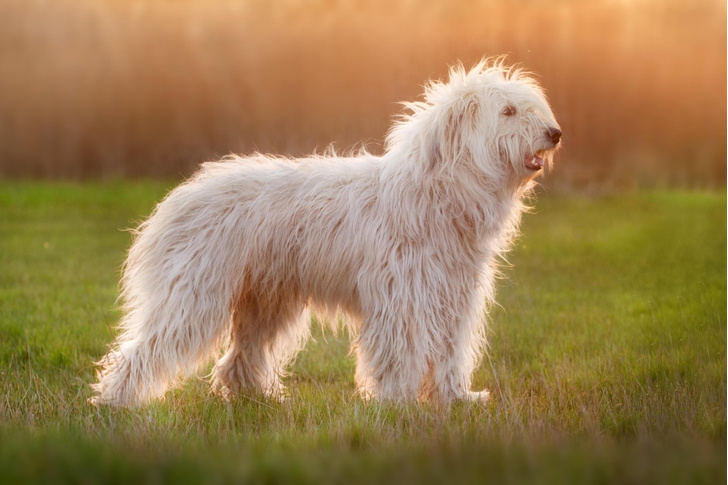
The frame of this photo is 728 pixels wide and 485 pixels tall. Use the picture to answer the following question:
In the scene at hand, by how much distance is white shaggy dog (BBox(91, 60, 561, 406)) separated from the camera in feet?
16.8

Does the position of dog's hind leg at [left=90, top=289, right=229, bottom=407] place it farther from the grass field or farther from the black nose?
the black nose

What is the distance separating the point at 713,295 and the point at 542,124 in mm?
3261

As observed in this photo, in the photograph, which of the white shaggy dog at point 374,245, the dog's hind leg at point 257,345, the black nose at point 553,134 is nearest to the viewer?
the black nose at point 553,134

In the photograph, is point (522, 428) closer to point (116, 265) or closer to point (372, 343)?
point (372, 343)

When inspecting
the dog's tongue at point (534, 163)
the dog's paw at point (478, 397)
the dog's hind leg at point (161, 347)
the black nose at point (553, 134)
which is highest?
the black nose at point (553, 134)

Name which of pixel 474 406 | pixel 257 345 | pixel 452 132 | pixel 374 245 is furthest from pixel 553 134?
pixel 257 345

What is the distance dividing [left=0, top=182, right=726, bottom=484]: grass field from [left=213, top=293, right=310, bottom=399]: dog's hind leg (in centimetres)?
24

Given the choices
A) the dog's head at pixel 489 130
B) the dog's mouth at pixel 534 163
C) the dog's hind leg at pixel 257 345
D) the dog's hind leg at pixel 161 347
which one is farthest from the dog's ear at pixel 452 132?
the dog's hind leg at pixel 161 347

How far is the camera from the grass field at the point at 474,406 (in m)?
2.21

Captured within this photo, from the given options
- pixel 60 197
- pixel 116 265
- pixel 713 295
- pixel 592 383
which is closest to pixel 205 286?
pixel 592 383

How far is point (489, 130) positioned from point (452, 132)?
26 centimetres

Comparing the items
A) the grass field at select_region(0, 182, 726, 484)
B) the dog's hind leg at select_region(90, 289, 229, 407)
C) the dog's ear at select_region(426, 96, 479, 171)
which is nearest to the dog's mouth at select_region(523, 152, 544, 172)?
the dog's ear at select_region(426, 96, 479, 171)

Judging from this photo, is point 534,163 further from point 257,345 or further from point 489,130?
point 257,345

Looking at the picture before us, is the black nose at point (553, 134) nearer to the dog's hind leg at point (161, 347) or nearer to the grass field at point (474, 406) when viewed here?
the grass field at point (474, 406)
